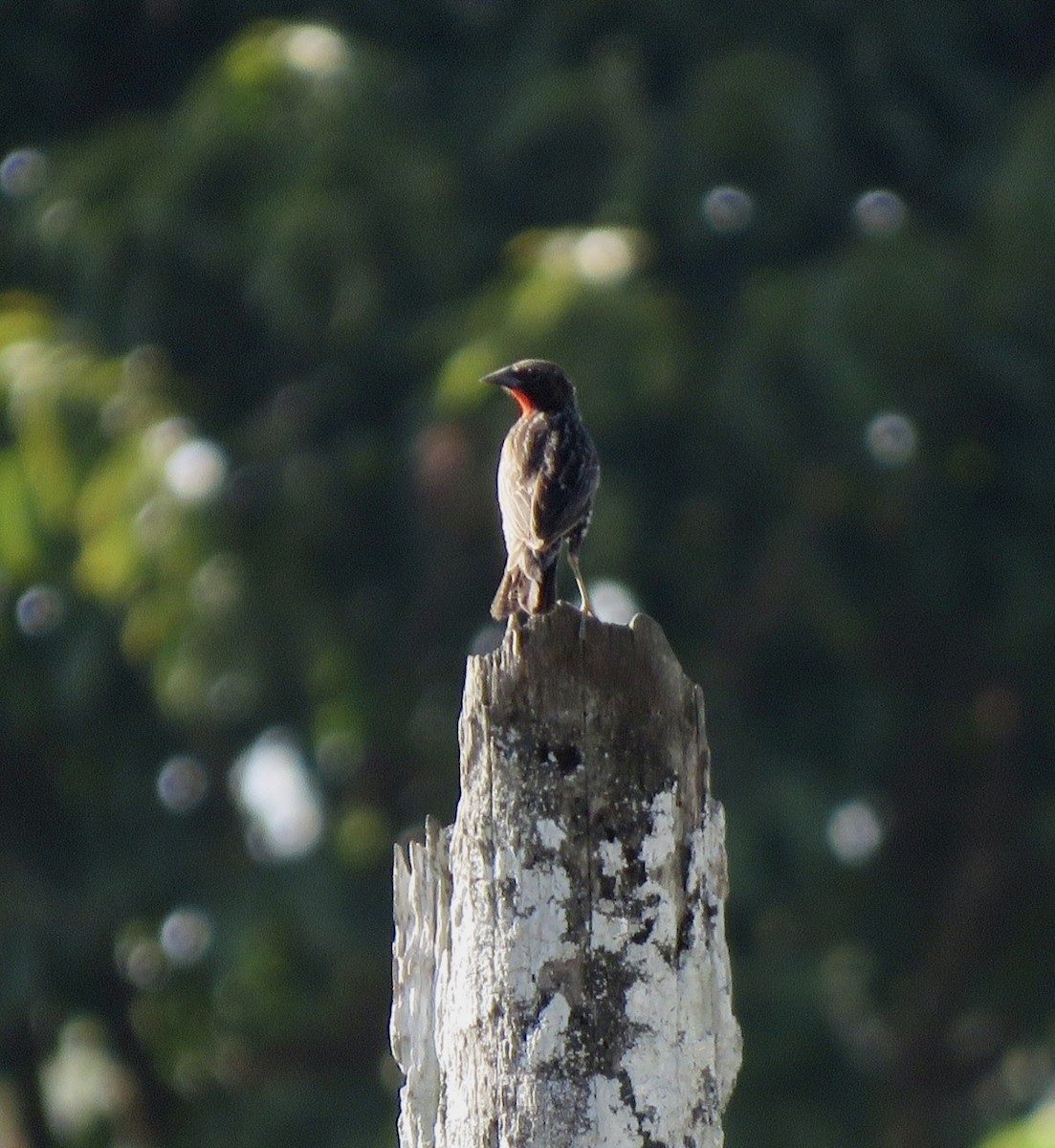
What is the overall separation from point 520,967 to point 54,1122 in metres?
11.0

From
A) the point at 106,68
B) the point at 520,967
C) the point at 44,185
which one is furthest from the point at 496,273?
the point at 520,967

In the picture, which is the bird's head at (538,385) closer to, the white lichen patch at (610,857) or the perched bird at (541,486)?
the perched bird at (541,486)

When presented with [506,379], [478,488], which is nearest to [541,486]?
[506,379]

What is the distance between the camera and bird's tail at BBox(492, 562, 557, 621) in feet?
17.0

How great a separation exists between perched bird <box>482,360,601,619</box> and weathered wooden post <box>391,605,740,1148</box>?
4.06ft

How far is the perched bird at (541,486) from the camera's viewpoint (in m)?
5.50

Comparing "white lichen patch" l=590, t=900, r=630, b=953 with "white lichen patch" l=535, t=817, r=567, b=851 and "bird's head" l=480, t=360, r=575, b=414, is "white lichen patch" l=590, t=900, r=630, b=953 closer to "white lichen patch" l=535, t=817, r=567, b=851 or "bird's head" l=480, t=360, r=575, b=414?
"white lichen patch" l=535, t=817, r=567, b=851

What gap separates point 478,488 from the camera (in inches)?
410

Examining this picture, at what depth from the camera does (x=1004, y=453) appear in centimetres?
1182

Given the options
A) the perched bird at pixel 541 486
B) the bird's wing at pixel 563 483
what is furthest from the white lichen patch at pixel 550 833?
the bird's wing at pixel 563 483

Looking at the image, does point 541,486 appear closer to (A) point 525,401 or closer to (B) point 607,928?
(A) point 525,401

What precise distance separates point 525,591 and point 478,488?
198 inches

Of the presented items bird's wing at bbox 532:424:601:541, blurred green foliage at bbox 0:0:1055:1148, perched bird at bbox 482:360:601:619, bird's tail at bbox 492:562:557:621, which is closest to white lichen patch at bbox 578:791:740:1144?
bird's tail at bbox 492:562:557:621

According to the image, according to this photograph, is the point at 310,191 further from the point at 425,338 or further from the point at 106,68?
the point at 106,68
